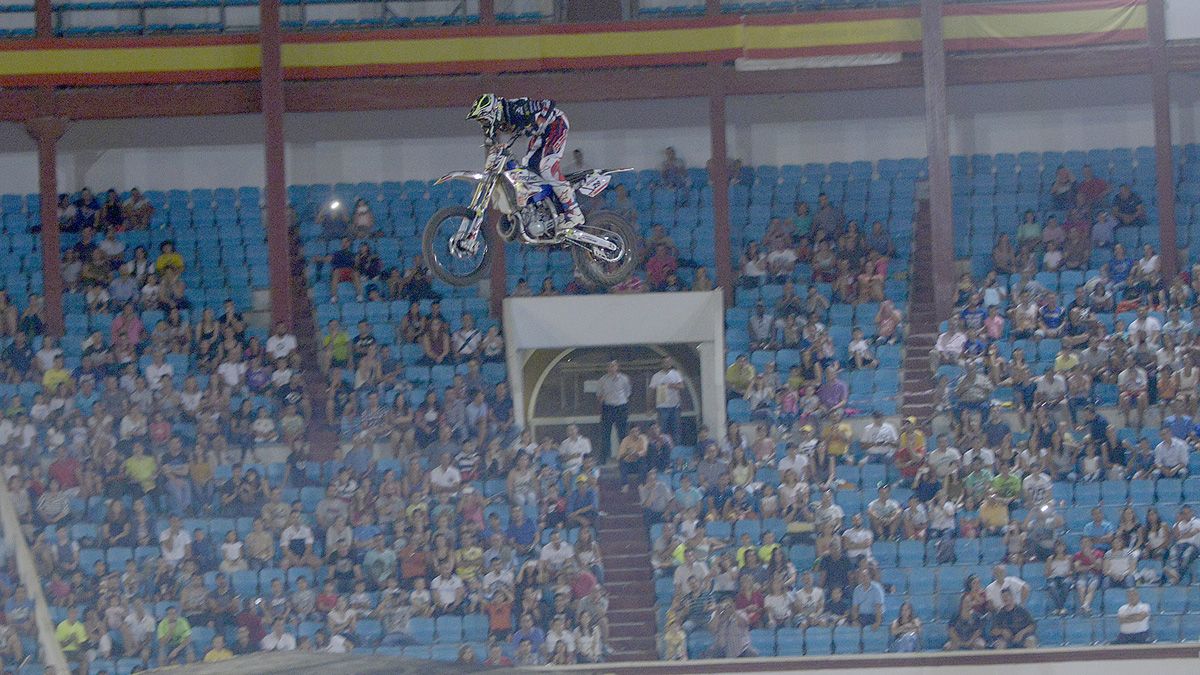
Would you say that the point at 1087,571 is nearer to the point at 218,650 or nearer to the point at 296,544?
the point at 296,544

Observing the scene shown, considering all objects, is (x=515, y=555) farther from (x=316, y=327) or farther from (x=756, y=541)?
(x=316, y=327)

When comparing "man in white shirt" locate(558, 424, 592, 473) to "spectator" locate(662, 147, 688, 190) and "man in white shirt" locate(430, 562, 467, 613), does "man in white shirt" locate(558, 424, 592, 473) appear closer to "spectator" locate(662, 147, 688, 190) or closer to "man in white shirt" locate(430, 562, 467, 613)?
"man in white shirt" locate(430, 562, 467, 613)

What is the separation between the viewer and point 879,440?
16.5 meters

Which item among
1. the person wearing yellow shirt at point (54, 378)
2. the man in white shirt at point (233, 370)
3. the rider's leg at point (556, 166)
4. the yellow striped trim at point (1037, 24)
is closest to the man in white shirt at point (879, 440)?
the rider's leg at point (556, 166)

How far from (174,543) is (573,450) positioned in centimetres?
400

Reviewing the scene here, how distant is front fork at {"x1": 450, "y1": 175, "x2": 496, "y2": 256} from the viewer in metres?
12.8

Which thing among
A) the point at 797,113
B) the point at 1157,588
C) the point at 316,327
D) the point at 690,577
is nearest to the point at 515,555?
the point at 690,577

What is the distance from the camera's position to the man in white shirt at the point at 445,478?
638 inches

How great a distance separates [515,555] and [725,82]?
21.2ft

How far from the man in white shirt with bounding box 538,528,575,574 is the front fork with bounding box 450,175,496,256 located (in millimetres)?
3267

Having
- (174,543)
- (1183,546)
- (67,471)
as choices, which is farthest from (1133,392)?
(67,471)

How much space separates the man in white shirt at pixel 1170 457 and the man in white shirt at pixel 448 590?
665cm

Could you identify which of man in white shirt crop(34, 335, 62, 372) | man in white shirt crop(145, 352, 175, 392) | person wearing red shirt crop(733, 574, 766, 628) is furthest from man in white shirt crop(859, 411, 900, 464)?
man in white shirt crop(34, 335, 62, 372)

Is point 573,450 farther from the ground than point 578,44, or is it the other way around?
point 578,44
